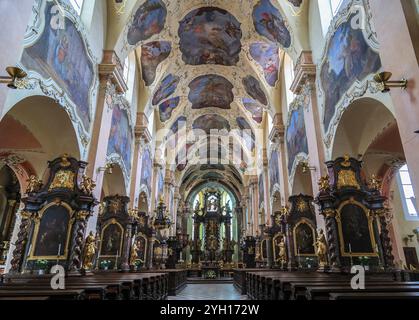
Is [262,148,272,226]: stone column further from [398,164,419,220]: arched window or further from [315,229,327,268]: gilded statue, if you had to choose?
[315,229,327,268]: gilded statue

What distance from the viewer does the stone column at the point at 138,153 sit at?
48.8 feet

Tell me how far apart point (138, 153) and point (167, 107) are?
6457 mm

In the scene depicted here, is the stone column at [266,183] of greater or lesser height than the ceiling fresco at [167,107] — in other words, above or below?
below

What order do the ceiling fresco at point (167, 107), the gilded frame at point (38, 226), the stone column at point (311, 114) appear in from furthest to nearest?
the ceiling fresco at point (167, 107)
the stone column at point (311, 114)
the gilded frame at point (38, 226)

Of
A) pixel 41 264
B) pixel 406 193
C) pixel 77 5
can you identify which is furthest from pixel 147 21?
pixel 406 193

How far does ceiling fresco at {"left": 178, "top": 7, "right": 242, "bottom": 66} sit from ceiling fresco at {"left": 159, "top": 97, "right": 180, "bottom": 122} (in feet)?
11.7

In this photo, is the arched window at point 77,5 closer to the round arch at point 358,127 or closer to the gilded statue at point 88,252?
the gilded statue at point 88,252

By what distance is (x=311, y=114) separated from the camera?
10.9 metres

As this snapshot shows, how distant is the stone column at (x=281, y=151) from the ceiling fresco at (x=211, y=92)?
5777 millimetres

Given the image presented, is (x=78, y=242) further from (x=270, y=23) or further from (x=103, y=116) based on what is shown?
(x=270, y=23)

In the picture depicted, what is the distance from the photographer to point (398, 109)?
18.4 feet

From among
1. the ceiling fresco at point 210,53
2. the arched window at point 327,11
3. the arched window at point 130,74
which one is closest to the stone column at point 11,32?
the ceiling fresco at point 210,53

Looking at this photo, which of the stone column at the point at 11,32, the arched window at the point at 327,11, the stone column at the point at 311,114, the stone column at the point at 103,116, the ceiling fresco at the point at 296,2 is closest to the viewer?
the stone column at the point at 11,32
